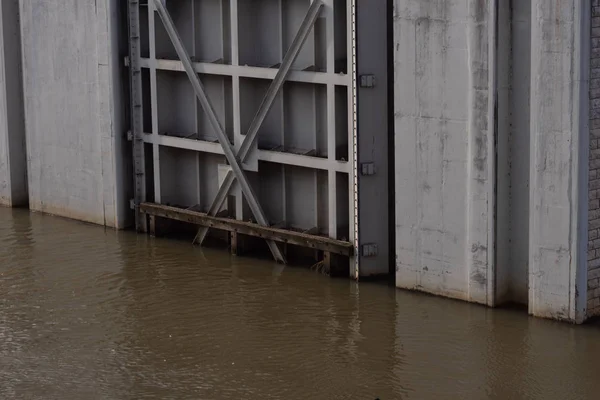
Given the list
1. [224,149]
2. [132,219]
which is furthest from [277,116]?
[132,219]

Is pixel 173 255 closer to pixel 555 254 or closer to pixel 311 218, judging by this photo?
pixel 311 218

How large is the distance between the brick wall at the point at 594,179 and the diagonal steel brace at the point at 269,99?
351cm

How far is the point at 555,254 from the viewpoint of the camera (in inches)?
461

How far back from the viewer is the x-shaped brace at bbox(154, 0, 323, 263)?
14117 mm

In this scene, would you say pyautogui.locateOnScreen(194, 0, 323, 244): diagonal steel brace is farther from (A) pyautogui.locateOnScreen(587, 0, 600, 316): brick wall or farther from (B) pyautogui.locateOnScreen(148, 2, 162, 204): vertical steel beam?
(A) pyautogui.locateOnScreen(587, 0, 600, 316): brick wall

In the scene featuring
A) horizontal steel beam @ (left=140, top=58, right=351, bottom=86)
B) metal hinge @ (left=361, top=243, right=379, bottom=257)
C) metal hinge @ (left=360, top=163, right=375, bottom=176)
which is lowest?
metal hinge @ (left=361, top=243, right=379, bottom=257)

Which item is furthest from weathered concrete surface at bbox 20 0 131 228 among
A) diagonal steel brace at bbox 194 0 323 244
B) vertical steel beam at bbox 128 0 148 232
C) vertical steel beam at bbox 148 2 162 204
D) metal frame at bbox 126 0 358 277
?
diagonal steel brace at bbox 194 0 323 244

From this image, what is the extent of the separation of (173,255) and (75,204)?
2.83 meters

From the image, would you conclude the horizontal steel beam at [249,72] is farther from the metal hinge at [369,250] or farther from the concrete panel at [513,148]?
the concrete panel at [513,148]

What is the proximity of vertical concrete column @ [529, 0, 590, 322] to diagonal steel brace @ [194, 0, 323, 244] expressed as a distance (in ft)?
10.2

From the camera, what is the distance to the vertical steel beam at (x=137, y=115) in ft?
54.4

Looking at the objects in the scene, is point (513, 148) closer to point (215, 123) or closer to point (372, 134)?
point (372, 134)

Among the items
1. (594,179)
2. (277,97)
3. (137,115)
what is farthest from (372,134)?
(137,115)

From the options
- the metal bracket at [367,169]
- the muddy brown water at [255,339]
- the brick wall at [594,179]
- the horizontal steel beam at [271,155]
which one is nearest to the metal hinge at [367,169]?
the metal bracket at [367,169]
